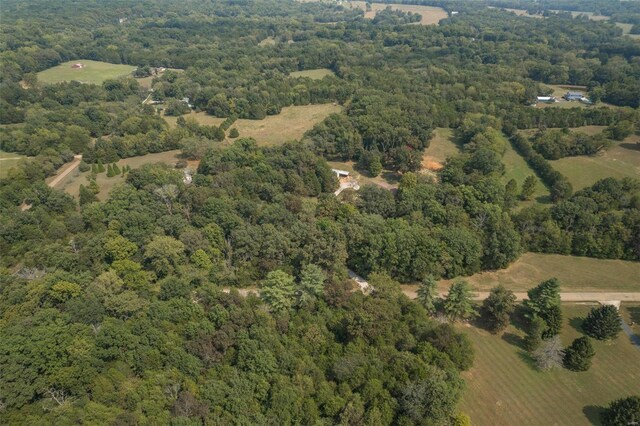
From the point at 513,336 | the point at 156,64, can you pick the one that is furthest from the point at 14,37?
the point at 513,336

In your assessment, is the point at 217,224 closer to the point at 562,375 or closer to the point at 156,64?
the point at 562,375

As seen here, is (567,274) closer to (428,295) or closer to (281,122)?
(428,295)

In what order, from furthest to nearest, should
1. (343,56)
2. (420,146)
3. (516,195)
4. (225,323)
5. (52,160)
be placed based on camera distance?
(343,56)
(420,146)
(52,160)
(516,195)
(225,323)

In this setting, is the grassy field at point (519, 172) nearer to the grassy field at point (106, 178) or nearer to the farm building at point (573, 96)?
the farm building at point (573, 96)

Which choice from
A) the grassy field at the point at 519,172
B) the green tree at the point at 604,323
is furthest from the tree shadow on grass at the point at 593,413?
the grassy field at the point at 519,172

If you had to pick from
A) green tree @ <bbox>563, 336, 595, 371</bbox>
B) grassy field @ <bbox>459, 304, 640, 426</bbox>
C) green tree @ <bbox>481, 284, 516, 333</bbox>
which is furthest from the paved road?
green tree @ <bbox>563, 336, 595, 371</bbox>

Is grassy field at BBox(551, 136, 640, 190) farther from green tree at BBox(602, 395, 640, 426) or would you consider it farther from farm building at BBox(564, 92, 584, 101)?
green tree at BBox(602, 395, 640, 426)
